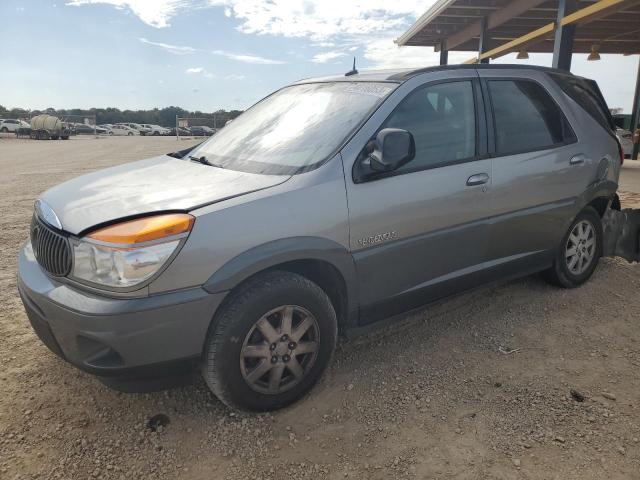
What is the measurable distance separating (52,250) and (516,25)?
53.0 ft

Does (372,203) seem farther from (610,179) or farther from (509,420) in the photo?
(610,179)

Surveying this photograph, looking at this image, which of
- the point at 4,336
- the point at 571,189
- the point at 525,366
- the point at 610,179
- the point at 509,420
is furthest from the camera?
the point at 610,179

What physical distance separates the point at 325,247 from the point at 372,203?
0.39m

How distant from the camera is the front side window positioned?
300cm

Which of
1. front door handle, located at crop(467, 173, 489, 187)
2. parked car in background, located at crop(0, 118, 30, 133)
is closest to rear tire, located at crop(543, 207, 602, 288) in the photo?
front door handle, located at crop(467, 173, 489, 187)

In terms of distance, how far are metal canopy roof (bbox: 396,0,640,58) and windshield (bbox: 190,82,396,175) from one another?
27.4 feet

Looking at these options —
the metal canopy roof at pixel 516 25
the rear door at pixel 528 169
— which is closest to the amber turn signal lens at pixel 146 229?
the rear door at pixel 528 169

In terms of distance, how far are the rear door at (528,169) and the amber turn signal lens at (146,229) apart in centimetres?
209

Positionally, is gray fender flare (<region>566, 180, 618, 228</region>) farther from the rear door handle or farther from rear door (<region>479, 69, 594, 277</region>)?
the rear door handle

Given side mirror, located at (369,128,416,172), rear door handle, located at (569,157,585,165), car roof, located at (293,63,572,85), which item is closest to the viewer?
side mirror, located at (369,128,416,172)

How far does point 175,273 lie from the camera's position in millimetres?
2174

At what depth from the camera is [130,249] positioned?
6.99 ft

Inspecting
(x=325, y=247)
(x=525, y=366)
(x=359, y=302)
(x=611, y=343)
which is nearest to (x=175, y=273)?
(x=325, y=247)

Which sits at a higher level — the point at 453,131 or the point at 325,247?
the point at 453,131
